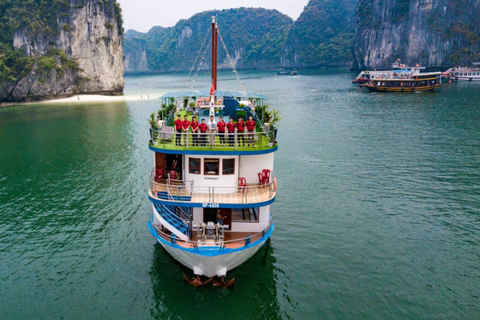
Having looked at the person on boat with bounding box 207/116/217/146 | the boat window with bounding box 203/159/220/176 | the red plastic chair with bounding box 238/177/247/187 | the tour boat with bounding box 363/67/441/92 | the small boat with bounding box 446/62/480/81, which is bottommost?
the red plastic chair with bounding box 238/177/247/187

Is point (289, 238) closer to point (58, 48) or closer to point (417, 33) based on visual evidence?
point (58, 48)

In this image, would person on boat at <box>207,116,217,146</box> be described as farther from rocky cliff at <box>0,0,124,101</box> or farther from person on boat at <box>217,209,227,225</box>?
rocky cliff at <box>0,0,124,101</box>

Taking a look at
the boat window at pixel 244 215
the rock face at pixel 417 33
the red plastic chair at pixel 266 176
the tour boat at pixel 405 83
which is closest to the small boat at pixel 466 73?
the rock face at pixel 417 33

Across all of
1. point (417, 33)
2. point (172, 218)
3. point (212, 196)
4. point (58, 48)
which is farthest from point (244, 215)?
point (417, 33)

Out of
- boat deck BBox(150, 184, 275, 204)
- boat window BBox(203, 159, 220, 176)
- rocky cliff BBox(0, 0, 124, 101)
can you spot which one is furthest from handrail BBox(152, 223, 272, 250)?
rocky cliff BBox(0, 0, 124, 101)

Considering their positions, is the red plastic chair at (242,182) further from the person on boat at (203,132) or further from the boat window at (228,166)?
the person on boat at (203,132)
